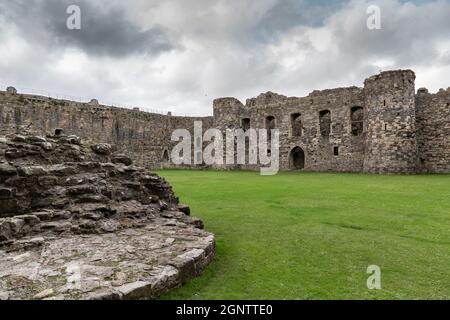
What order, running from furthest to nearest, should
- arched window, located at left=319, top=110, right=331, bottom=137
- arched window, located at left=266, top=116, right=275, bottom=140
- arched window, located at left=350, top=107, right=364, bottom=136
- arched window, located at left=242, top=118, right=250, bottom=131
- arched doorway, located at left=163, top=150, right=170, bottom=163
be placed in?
arched doorway, located at left=163, top=150, right=170, bottom=163, arched window, located at left=242, top=118, right=250, bottom=131, arched window, located at left=266, top=116, right=275, bottom=140, arched window, located at left=319, top=110, right=331, bottom=137, arched window, located at left=350, top=107, right=364, bottom=136

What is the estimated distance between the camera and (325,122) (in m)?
32.2

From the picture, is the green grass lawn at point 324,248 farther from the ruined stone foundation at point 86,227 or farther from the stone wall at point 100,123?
the stone wall at point 100,123

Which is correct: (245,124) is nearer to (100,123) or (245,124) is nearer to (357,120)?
Answer: (357,120)

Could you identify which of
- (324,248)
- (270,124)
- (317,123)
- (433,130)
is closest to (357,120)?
(317,123)

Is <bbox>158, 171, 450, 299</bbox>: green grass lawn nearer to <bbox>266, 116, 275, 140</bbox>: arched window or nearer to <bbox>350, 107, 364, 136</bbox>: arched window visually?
<bbox>350, 107, 364, 136</bbox>: arched window

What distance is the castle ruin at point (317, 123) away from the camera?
2505 cm

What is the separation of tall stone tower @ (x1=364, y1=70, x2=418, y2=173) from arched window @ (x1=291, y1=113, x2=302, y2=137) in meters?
8.50

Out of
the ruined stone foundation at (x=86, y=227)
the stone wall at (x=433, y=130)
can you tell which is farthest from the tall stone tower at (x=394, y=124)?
the ruined stone foundation at (x=86, y=227)

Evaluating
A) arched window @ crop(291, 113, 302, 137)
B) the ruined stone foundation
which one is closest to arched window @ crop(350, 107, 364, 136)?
arched window @ crop(291, 113, 302, 137)

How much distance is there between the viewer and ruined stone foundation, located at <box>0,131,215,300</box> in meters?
4.44

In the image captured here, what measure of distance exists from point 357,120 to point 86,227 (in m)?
27.4
